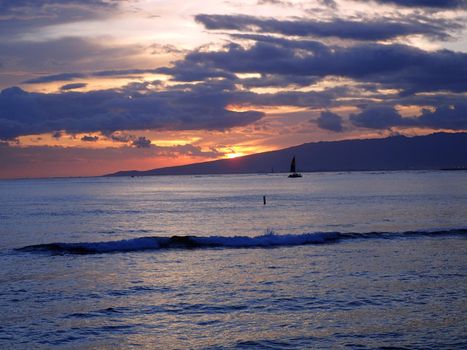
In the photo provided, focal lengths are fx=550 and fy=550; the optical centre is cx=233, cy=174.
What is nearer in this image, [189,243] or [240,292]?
[240,292]

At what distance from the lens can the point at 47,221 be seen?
70.7 m

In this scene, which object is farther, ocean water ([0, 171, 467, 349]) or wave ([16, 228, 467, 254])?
wave ([16, 228, 467, 254])

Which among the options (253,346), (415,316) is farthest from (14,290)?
(415,316)

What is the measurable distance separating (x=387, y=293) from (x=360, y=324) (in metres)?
5.35

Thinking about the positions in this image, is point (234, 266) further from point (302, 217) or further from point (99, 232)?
point (302, 217)

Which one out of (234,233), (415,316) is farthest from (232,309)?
(234,233)

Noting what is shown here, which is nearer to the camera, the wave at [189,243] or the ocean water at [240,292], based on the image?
the ocean water at [240,292]

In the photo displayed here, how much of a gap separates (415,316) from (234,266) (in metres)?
14.4

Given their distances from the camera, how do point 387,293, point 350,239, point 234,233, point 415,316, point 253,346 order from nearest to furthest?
point 253,346, point 415,316, point 387,293, point 350,239, point 234,233

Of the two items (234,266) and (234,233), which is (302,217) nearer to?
(234,233)

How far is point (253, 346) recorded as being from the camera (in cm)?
1777

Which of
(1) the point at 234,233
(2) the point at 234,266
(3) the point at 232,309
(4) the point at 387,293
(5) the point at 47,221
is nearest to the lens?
(3) the point at 232,309

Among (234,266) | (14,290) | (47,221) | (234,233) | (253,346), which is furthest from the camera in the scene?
(47,221)

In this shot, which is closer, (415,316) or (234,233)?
(415,316)
